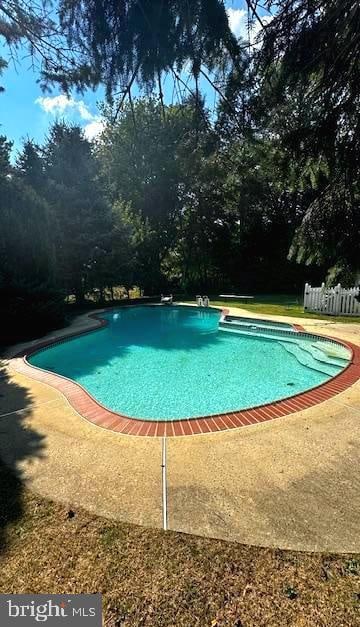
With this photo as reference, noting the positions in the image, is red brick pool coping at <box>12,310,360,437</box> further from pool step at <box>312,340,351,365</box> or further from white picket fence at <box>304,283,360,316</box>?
white picket fence at <box>304,283,360,316</box>

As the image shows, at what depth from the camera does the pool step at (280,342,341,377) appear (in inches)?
276

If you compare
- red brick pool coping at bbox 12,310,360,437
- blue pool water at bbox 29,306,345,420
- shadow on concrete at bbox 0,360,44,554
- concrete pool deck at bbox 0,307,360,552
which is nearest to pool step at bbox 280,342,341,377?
blue pool water at bbox 29,306,345,420

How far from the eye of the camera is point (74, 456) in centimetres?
353

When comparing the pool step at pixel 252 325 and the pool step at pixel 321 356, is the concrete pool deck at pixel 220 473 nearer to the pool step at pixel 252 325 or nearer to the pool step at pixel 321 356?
the pool step at pixel 321 356

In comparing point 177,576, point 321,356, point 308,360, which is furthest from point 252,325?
point 177,576

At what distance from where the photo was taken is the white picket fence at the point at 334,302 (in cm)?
1134

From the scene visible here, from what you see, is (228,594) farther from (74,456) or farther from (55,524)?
(74,456)

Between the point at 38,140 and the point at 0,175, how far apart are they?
931cm

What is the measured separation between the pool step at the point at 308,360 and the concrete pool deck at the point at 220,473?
2.48 metres

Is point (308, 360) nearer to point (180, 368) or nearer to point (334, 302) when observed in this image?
point (180, 368)

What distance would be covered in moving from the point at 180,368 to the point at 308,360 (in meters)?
3.34

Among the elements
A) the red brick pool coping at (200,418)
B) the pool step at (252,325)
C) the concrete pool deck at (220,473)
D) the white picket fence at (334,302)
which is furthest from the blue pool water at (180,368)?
the white picket fence at (334,302)

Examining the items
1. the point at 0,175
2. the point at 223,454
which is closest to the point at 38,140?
the point at 0,175

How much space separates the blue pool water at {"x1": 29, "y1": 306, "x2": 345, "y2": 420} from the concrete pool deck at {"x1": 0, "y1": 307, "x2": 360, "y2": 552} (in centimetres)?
151
